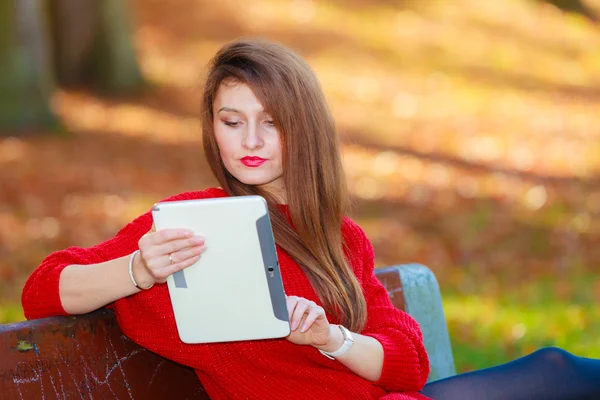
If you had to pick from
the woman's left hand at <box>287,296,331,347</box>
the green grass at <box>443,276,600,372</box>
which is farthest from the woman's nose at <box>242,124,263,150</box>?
the green grass at <box>443,276,600,372</box>

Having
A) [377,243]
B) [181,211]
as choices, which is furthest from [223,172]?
[377,243]

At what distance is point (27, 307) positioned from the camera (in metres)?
2.76

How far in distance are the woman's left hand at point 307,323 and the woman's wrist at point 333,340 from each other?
0.07ft

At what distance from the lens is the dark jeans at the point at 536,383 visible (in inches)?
120

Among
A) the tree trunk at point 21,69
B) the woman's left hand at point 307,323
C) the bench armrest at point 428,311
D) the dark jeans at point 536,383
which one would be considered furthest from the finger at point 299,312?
the tree trunk at point 21,69

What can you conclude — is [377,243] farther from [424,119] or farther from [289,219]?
[289,219]

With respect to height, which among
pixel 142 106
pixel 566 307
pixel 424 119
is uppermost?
pixel 142 106

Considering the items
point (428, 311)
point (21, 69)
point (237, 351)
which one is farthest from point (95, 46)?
point (237, 351)

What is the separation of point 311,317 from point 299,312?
4 centimetres

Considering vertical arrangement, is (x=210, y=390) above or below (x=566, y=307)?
above

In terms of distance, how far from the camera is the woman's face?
111 inches

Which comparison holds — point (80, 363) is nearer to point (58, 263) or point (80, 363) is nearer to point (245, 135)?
point (58, 263)

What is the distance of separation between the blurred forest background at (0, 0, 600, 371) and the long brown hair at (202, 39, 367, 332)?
2.03m

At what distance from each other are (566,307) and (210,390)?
4.38 metres
